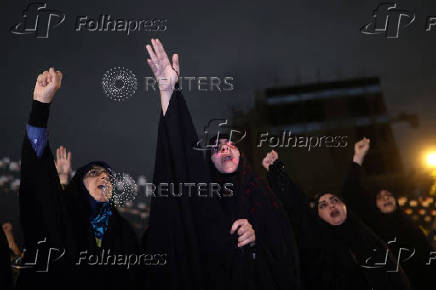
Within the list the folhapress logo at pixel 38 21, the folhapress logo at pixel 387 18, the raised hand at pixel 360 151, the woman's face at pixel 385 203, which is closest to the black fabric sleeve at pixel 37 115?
the folhapress logo at pixel 38 21

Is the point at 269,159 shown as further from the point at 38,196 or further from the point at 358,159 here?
the point at 38,196

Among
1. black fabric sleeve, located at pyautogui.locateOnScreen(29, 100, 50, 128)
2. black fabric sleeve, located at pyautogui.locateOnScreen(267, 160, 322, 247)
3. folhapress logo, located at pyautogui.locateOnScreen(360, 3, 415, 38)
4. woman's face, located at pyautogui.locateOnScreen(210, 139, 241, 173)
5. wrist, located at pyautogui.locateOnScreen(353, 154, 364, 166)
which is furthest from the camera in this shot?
folhapress logo, located at pyautogui.locateOnScreen(360, 3, 415, 38)

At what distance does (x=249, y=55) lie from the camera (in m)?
4.75

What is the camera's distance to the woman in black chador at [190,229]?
6.26ft

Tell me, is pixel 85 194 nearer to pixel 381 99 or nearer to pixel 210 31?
pixel 210 31

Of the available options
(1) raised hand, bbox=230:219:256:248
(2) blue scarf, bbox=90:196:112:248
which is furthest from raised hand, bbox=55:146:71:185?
(1) raised hand, bbox=230:219:256:248

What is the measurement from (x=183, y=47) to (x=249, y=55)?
974mm

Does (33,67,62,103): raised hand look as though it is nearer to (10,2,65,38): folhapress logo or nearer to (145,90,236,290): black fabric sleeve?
(145,90,236,290): black fabric sleeve

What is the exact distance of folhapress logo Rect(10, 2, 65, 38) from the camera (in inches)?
Answer: 149

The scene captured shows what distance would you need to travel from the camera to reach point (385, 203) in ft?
11.0

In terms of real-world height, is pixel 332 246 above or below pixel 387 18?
below

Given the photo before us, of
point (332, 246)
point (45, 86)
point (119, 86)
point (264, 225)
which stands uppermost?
point (119, 86)

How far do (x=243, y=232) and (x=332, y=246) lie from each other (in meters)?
0.99

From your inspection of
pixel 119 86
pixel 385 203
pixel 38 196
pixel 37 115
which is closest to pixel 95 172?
pixel 38 196
